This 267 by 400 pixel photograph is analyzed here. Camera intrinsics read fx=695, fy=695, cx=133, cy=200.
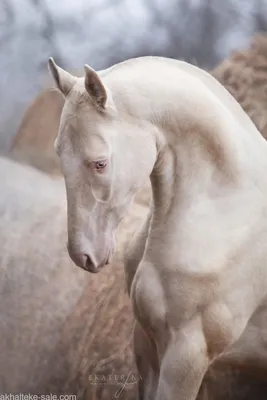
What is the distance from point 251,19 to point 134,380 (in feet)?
2.23

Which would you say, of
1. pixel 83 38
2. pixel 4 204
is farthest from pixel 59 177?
pixel 83 38

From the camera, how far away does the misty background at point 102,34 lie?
1284 mm

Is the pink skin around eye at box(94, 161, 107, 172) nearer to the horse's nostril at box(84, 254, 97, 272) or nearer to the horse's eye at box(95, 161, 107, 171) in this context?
the horse's eye at box(95, 161, 107, 171)

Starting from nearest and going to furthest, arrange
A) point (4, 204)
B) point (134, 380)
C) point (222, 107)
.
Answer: point (222, 107)
point (134, 380)
point (4, 204)

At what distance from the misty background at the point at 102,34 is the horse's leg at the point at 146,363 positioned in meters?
0.55

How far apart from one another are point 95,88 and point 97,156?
8 centimetres

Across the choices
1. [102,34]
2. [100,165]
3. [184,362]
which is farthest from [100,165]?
[102,34]

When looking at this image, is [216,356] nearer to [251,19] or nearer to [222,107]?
[222,107]

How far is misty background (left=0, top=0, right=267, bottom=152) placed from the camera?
128 centimetres

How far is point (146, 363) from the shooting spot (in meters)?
0.99

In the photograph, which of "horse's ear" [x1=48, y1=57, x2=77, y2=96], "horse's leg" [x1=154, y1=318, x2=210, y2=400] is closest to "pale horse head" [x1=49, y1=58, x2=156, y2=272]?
"horse's ear" [x1=48, y1=57, x2=77, y2=96]

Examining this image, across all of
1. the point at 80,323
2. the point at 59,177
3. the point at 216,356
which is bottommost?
the point at 80,323

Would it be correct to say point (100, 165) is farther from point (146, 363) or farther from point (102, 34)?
point (102, 34)

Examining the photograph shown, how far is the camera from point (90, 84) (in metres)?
0.77
